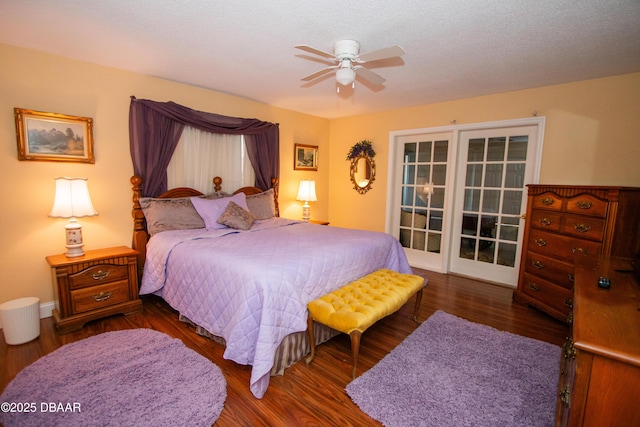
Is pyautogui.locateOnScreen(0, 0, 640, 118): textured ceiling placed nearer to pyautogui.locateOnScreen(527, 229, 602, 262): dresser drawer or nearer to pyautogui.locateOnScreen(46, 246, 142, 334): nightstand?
Result: pyautogui.locateOnScreen(527, 229, 602, 262): dresser drawer

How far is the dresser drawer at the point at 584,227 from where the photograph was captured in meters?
2.53

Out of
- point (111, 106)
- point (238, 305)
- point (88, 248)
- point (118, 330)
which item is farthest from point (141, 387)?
point (111, 106)

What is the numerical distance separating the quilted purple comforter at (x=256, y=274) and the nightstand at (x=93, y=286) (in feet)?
0.58

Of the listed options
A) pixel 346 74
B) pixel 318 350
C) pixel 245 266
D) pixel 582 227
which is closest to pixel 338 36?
pixel 346 74

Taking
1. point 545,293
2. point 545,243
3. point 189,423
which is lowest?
point 189,423

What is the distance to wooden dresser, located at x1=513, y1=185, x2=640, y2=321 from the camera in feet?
7.99

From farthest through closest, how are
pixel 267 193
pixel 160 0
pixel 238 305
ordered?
pixel 267 193
pixel 238 305
pixel 160 0

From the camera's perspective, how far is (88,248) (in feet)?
9.66

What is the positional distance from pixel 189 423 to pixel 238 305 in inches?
26.3

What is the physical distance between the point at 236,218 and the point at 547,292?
3286mm

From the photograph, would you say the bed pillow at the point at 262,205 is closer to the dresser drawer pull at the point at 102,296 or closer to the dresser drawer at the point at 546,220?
the dresser drawer pull at the point at 102,296

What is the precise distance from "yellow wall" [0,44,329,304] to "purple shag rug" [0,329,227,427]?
1013 mm

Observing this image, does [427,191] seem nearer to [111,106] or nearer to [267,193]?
[267,193]

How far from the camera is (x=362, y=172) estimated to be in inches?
197
